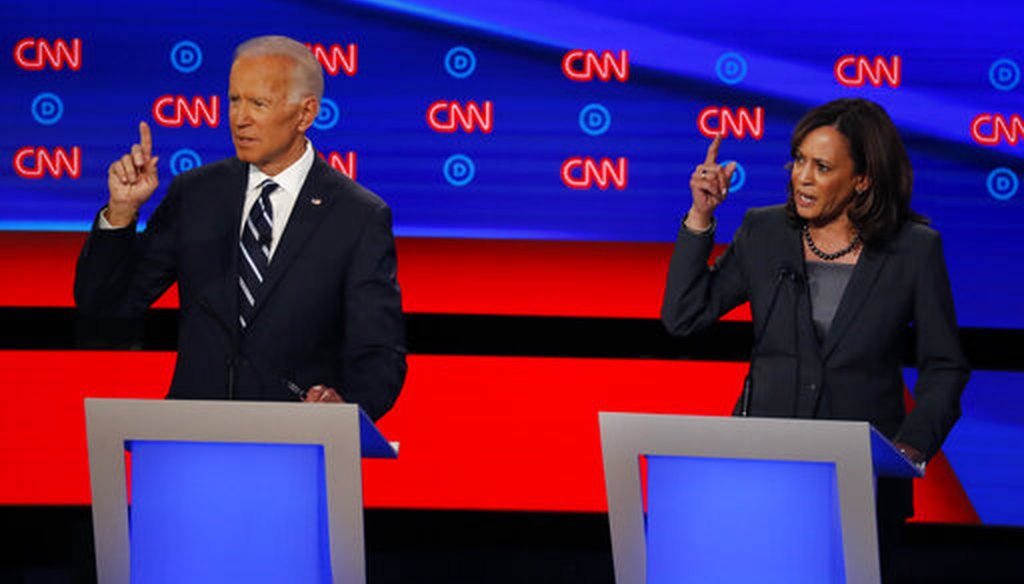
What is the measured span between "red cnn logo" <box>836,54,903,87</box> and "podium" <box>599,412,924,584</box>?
2152 millimetres

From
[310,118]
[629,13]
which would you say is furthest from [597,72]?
[310,118]

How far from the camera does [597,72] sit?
4.19 meters

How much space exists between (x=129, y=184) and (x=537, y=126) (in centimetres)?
175

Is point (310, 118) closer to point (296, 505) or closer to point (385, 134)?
point (296, 505)

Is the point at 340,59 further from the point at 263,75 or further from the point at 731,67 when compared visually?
the point at 263,75

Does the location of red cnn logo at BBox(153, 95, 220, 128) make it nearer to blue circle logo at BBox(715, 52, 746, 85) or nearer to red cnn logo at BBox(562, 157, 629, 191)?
red cnn logo at BBox(562, 157, 629, 191)

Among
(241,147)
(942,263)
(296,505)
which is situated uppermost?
(241,147)

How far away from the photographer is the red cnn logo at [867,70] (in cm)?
414

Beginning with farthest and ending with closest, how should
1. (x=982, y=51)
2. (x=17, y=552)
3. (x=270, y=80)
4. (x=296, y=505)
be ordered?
1. (x=17, y=552)
2. (x=982, y=51)
3. (x=270, y=80)
4. (x=296, y=505)

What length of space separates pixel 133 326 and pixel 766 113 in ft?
6.31

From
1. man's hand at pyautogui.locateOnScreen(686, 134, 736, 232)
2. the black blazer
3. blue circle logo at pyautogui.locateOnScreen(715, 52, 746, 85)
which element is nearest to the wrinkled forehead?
man's hand at pyautogui.locateOnScreen(686, 134, 736, 232)

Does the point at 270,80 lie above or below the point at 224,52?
below

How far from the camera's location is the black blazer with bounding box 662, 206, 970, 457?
2781 millimetres

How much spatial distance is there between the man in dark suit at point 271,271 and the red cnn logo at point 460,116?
132 cm
